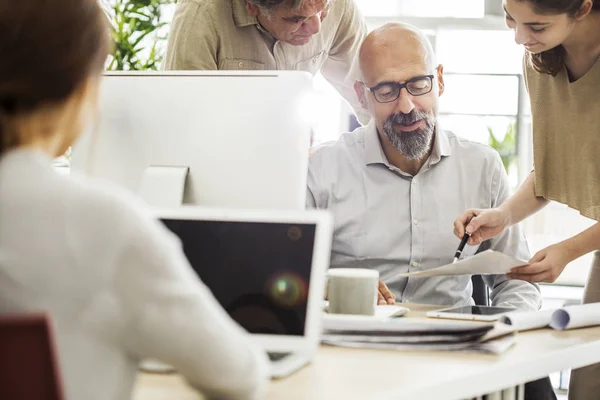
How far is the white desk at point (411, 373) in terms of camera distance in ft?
3.18

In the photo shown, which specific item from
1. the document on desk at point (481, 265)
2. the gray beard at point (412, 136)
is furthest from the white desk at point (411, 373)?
the gray beard at point (412, 136)

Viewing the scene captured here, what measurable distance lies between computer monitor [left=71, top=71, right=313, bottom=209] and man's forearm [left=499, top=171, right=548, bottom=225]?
0.95 m

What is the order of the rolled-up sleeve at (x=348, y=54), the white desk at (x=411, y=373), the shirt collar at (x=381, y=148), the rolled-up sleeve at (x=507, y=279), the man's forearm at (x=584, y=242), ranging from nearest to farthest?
the white desk at (x=411, y=373) < the man's forearm at (x=584, y=242) < the rolled-up sleeve at (x=507, y=279) < the shirt collar at (x=381, y=148) < the rolled-up sleeve at (x=348, y=54)

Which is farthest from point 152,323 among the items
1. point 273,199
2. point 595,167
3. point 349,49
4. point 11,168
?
point 349,49

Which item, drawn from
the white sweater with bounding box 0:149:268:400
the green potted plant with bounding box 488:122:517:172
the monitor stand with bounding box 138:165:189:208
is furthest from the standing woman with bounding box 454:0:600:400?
the green potted plant with bounding box 488:122:517:172

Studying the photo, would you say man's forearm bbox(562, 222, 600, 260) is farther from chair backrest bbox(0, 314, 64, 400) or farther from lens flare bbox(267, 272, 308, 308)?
chair backrest bbox(0, 314, 64, 400)

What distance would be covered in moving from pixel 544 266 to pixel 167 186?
864 mm

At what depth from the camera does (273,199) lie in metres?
1.25

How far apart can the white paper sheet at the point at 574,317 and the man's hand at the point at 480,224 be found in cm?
48

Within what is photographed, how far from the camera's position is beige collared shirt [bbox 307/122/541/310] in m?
2.14

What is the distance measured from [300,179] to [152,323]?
555mm

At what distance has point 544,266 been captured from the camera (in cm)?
169

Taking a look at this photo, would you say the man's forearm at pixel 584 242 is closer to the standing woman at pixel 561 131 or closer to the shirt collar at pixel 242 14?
the standing woman at pixel 561 131

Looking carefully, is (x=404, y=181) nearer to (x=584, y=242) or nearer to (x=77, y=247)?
(x=584, y=242)
